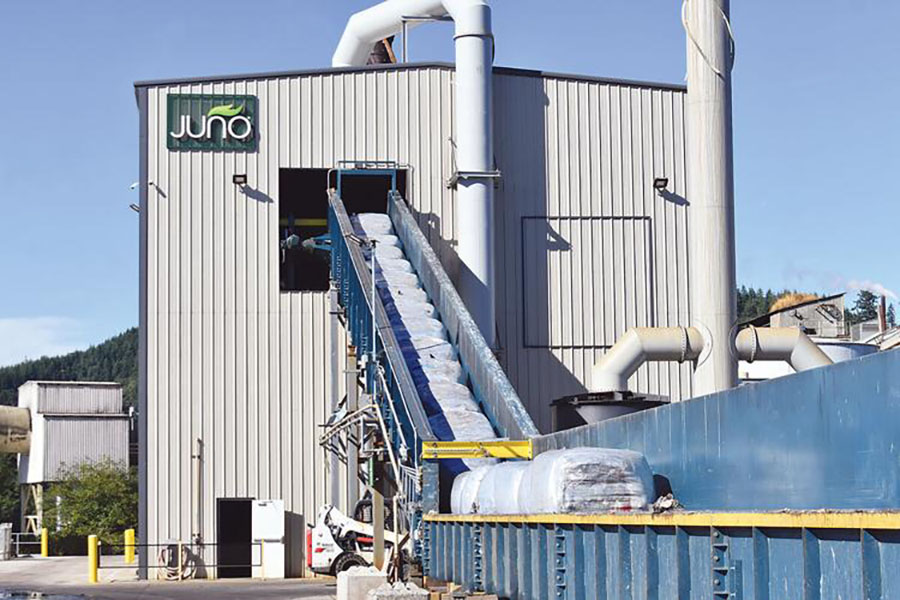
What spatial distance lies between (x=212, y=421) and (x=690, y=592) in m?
28.0

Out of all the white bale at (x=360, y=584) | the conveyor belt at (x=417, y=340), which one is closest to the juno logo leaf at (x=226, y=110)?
the conveyor belt at (x=417, y=340)

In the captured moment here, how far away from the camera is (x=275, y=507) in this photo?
120 ft

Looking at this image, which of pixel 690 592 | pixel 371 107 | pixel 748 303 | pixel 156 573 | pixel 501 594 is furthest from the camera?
pixel 748 303

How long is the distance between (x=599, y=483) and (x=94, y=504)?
56.4 meters

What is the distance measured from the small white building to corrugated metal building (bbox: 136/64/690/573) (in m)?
34.1

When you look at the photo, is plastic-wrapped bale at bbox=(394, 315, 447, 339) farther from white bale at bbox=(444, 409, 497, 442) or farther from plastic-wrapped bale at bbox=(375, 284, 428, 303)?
white bale at bbox=(444, 409, 497, 442)

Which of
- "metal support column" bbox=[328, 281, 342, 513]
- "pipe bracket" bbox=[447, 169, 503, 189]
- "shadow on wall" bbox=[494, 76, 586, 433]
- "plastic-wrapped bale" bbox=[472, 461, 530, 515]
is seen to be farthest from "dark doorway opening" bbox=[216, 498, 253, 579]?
"plastic-wrapped bale" bbox=[472, 461, 530, 515]

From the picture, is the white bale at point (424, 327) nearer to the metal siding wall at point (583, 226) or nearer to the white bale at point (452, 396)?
the white bale at point (452, 396)

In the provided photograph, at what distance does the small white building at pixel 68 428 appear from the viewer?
230 ft

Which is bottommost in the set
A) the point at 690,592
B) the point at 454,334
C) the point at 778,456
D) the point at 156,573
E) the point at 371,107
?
the point at 156,573

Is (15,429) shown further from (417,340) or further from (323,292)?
(417,340)

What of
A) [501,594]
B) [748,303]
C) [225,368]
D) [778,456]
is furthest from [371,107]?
[748,303]

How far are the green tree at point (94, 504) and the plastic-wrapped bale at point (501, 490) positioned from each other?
50013 millimetres

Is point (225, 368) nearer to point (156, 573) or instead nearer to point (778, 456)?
point (156, 573)
